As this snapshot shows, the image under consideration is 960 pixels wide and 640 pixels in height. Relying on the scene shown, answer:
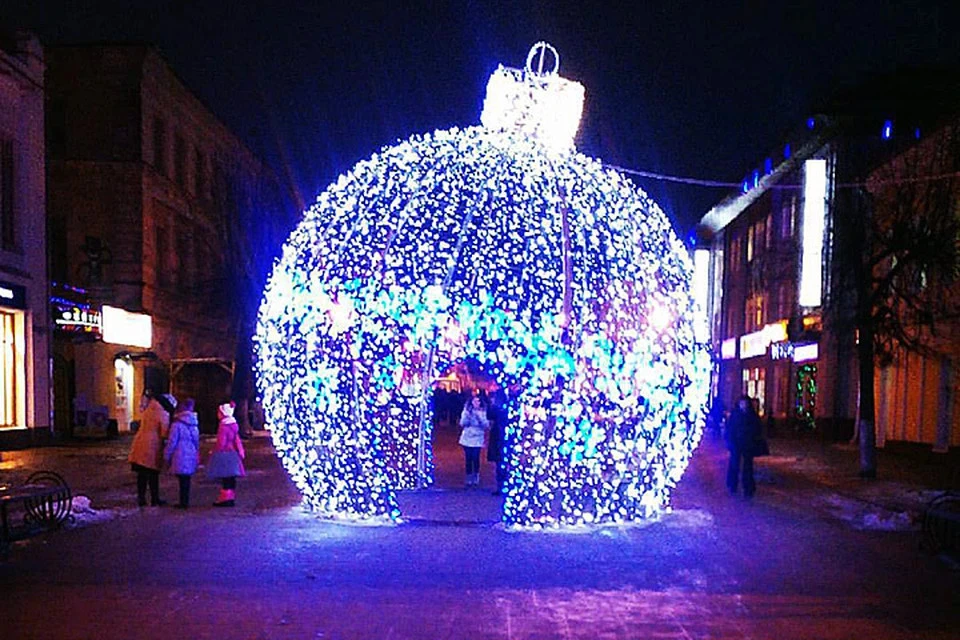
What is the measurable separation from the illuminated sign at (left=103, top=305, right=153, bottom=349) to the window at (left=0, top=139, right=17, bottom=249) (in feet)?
10.9

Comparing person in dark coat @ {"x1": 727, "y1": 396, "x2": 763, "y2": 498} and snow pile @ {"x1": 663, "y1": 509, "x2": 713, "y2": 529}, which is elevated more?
person in dark coat @ {"x1": 727, "y1": 396, "x2": 763, "y2": 498}

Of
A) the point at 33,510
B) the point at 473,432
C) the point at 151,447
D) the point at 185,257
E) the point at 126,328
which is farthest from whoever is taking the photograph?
the point at 185,257

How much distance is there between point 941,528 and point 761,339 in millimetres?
23643

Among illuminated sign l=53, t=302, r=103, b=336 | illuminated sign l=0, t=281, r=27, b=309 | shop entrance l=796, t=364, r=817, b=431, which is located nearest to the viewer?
illuminated sign l=0, t=281, r=27, b=309

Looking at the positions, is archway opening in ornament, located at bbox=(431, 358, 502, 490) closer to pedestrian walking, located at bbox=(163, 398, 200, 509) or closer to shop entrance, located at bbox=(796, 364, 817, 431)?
pedestrian walking, located at bbox=(163, 398, 200, 509)

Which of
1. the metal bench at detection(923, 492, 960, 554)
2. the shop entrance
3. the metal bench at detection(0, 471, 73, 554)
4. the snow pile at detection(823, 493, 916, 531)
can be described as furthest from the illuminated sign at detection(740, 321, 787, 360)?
the metal bench at detection(0, 471, 73, 554)

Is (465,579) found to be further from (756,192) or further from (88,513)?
(756,192)

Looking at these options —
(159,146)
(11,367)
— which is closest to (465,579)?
(11,367)

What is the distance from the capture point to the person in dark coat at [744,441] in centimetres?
1198

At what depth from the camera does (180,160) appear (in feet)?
89.9

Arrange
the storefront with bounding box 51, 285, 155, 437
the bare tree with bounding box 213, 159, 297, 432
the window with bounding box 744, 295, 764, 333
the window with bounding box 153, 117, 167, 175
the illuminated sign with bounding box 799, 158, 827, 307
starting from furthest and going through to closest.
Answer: the window with bounding box 744, 295, 764, 333 → the window with bounding box 153, 117, 167, 175 → the bare tree with bounding box 213, 159, 297, 432 → the illuminated sign with bounding box 799, 158, 827, 307 → the storefront with bounding box 51, 285, 155, 437

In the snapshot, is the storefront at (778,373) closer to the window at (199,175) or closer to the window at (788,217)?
the window at (788,217)

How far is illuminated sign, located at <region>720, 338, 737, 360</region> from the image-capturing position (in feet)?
124

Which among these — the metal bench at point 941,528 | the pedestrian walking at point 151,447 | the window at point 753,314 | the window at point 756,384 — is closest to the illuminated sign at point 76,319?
the pedestrian walking at point 151,447
